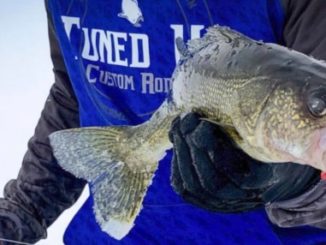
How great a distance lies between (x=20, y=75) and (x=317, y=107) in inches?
75.3

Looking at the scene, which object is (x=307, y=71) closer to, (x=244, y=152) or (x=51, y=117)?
(x=244, y=152)

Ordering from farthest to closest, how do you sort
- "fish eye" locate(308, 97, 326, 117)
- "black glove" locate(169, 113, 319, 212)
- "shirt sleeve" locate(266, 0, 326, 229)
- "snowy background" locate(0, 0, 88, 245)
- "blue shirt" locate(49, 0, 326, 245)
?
1. "snowy background" locate(0, 0, 88, 245)
2. "blue shirt" locate(49, 0, 326, 245)
3. "shirt sleeve" locate(266, 0, 326, 229)
4. "black glove" locate(169, 113, 319, 212)
5. "fish eye" locate(308, 97, 326, 117)

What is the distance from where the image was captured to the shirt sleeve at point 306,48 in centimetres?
113

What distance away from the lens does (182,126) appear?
1.00 meters

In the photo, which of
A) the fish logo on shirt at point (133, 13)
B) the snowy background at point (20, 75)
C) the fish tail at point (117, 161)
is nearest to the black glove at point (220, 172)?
the fish tail at point (117, 161)

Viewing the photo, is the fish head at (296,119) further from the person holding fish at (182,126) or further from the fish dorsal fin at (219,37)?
the fish dorsal fin at (219,37)

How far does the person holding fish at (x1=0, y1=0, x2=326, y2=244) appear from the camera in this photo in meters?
0.92

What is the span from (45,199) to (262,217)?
1.41 feet

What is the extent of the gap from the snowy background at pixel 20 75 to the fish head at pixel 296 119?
4.58ft

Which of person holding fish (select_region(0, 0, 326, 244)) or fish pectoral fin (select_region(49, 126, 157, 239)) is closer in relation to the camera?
person holding fish (select_region(0, 0, 326, 244))

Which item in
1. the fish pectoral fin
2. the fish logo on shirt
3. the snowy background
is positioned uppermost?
the fish logo on shirt

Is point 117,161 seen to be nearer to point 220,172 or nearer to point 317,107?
point 220,172

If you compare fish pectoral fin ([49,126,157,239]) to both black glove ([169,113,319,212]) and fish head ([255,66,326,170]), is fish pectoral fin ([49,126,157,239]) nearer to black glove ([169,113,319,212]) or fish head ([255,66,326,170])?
black glove ([169,113,319,212])

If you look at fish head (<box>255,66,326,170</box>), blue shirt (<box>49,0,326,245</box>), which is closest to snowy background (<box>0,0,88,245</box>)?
blue shirt (<box>49,0,326,245</box>)
